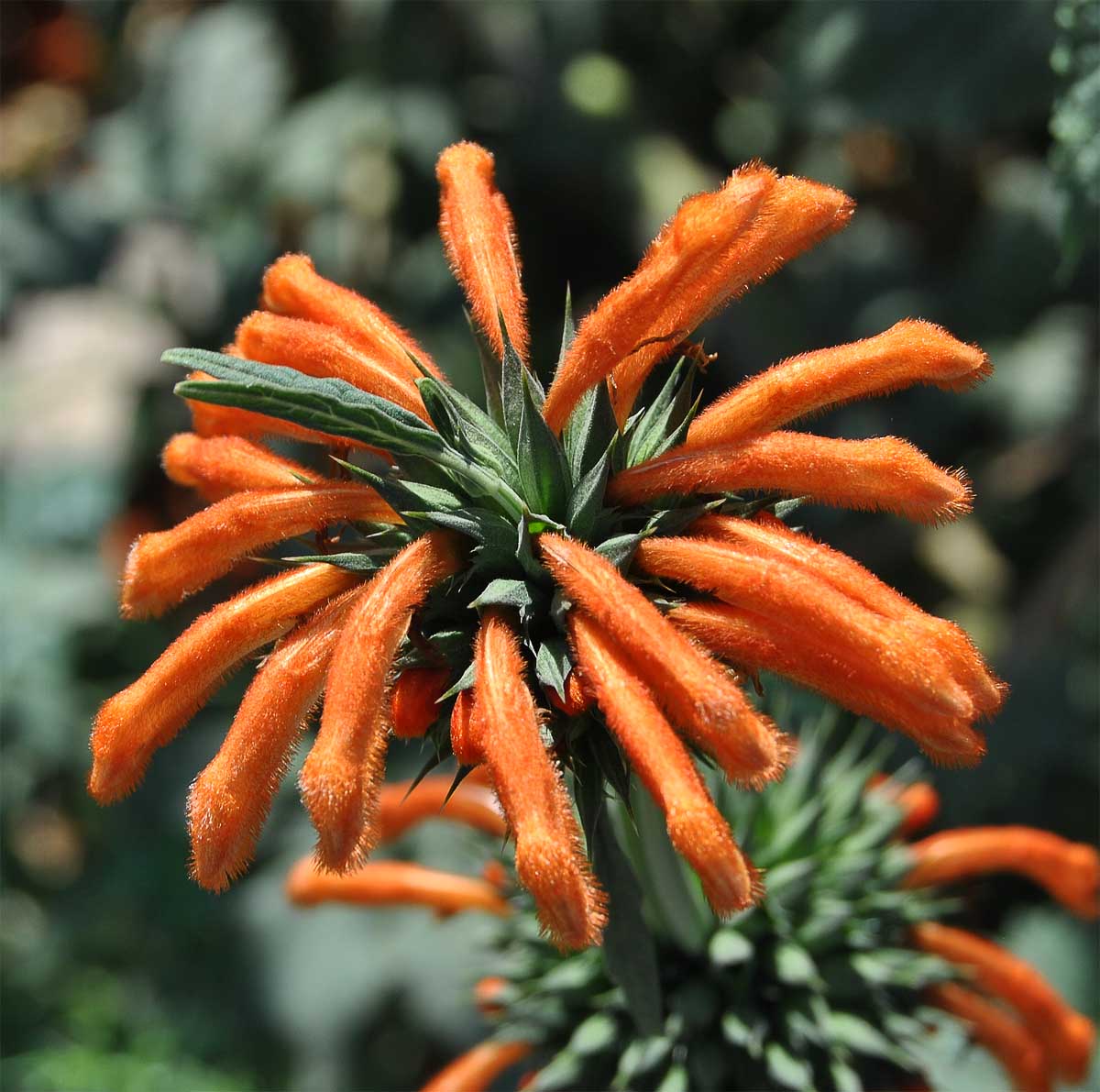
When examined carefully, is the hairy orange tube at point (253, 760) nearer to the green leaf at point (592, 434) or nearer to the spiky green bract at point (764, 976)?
the green leaf at point (592, 434)

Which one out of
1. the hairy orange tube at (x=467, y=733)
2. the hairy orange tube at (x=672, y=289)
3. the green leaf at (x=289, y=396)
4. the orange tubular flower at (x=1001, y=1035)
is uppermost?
the hairy orange tube at (x=672, y=289)

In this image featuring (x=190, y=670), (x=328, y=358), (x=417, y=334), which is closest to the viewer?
(x=190, y=670)

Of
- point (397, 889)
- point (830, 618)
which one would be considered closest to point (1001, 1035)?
point (397, 889)

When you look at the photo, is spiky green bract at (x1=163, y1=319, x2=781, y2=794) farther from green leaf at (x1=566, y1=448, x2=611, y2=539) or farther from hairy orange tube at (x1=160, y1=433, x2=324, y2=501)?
hairy orange tube at (x1=160, y1=433, x2=324, y2=501)

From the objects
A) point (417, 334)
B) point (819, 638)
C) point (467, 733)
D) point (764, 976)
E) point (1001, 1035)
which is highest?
Answer: point (819, 638)

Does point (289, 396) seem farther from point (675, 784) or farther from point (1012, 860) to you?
point (1012, 860)

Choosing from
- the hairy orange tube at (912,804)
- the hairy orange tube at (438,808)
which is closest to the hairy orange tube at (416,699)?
the hairy orange tube at (438,808)

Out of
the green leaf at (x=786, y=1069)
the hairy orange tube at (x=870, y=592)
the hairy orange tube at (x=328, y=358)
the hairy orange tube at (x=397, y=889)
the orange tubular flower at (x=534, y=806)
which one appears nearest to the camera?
the orange tubular flower at (x=534, y=806)
